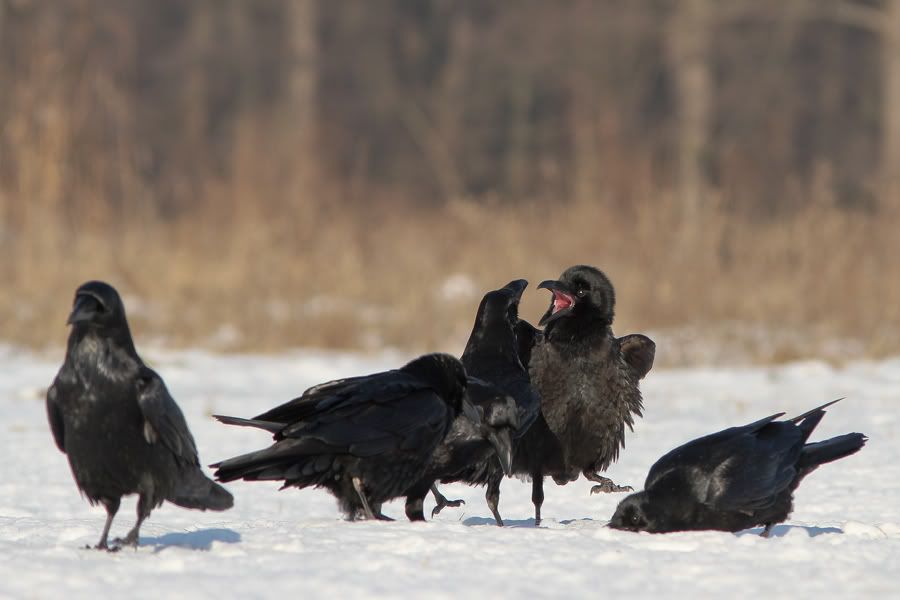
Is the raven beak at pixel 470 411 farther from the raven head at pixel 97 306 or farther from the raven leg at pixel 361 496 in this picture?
the raven head at pixel 97 306

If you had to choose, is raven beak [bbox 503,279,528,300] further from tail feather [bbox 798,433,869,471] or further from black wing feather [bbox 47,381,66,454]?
black wing feather [bbox 47,381,66,454]

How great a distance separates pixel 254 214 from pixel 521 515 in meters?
8.54

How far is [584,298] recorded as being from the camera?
16.9ft

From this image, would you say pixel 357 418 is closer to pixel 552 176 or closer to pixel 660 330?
pixel 660 330

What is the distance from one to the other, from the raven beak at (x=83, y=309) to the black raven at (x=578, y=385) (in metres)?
1.96

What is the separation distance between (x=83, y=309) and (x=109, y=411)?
30 centimetres

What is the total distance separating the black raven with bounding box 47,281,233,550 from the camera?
369 centimetres

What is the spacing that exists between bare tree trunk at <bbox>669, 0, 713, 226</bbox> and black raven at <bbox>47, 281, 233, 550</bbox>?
49.5 ft

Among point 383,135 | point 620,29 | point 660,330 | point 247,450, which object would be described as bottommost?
point 247,450

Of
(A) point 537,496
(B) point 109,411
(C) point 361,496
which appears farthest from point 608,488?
(B) point 109,411

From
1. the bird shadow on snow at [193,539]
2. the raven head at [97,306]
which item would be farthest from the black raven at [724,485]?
the raven head at [97,306]

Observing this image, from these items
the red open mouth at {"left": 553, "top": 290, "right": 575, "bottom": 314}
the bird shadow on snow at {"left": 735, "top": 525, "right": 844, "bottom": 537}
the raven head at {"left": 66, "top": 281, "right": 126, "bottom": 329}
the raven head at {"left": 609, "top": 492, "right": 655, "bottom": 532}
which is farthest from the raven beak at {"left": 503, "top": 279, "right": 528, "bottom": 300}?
the raven head at {"left": 66, "top": 281, "right": 126, "bottom": 329}

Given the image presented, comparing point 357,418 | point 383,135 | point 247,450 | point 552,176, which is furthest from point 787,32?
point 357,418

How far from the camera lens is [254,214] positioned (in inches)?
530
